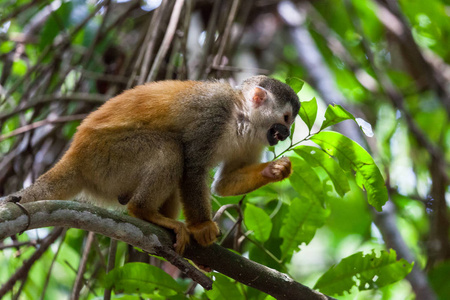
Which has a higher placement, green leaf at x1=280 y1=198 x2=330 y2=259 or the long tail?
the long tail

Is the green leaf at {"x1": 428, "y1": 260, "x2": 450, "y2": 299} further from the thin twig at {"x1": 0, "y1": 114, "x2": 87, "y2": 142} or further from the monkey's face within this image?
the thin twig at {"x1": 0, "y1": 114, "x2": 87, "y2": 142}

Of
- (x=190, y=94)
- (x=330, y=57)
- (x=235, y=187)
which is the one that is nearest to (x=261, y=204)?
(x=235, y=187)

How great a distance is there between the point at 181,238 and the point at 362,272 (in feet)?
3.12

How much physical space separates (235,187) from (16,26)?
3489mm

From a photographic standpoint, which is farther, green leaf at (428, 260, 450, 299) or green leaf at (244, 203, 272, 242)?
green leaf at (428, 260, 450, 299)

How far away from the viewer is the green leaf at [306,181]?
2.71 metres

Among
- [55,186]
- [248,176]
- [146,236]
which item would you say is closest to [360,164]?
[248,176]

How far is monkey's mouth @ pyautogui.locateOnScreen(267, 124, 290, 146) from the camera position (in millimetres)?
3068

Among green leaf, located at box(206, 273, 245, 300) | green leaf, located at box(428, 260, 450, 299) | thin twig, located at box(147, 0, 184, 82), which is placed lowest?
green leaf, located at box(428, 260, 450, 299)

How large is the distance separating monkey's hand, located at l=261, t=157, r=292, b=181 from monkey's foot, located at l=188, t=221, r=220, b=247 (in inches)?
17.9

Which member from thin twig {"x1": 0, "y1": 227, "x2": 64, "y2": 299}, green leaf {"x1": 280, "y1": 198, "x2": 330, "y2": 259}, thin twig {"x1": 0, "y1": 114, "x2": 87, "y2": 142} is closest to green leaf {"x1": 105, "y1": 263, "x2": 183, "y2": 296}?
green leaf {"x1": 280, "y1": 198, "x2": 330, "y2": 259}

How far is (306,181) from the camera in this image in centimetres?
274

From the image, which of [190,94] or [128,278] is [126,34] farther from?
[128,278]

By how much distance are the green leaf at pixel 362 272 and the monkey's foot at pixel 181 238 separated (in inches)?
28.3
